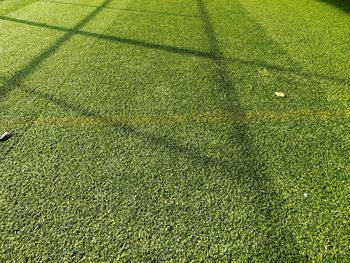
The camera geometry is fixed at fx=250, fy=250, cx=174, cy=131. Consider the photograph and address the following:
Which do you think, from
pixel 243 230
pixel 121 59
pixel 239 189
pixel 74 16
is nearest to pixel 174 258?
pixel 243 230

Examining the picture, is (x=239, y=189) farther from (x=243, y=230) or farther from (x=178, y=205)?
(x=178, y=205)

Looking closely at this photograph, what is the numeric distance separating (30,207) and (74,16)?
4414 millimetres

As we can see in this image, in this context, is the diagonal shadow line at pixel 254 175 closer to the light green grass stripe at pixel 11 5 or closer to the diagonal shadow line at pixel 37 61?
the diagonal shadow line at pixel 37 61

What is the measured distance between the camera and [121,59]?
341 centimetres

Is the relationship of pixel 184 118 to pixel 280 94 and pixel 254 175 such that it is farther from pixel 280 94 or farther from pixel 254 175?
pixel 280 94

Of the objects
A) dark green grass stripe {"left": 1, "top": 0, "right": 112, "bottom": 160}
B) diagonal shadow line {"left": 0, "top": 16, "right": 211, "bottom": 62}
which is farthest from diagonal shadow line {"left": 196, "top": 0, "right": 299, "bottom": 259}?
dark green grass stripe {"left": 1, "top": 0, "right": 112, "bottom": 160}

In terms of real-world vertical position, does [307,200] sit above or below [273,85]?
below

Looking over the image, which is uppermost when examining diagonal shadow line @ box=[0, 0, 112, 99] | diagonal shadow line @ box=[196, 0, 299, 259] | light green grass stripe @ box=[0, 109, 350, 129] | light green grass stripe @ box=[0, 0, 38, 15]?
light green grass stripe @ box=[0, 0, 38, 15]

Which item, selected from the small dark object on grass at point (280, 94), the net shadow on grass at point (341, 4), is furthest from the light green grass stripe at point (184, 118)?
the net shadow on grass at point (341, 4)

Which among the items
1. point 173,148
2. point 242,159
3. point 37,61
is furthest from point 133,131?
point 37,61

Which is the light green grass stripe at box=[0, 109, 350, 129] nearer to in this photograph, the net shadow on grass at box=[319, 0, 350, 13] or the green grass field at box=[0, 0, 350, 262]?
the green grass field at box=[0, 0, 350, 262]

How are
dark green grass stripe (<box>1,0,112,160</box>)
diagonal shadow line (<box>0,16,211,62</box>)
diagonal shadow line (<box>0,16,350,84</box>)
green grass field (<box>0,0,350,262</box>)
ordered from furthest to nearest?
diagonal shadow line (<box>0,16,211,62</box>) → diagonal shadow line (<box>0,16,350,84</box>) → dark green grass stripe (<box>1,0,112,160</box>) → green grass field (<box>0,0,350,262</box>)

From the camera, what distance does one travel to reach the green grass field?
5.04ft

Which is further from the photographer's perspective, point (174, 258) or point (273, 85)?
point (273, 85)
